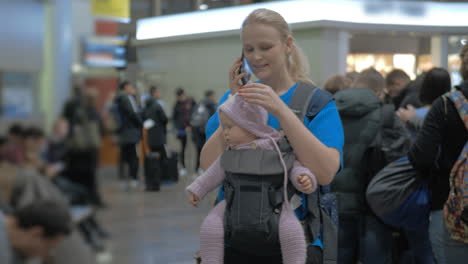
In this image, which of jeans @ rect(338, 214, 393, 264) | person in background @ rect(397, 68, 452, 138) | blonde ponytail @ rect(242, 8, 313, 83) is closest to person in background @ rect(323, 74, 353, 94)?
person in background @ rect(397, 68, 452, 138)

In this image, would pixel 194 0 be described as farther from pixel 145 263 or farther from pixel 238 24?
pixel 145 263

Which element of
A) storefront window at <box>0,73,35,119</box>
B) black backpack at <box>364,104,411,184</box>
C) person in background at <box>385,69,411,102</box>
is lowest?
black backpack at <box>364,104,411,184</box>

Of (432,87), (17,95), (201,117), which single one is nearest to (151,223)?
(17,95)

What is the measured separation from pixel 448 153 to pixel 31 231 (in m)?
2.58

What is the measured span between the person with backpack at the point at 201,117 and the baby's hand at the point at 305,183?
2.24ft

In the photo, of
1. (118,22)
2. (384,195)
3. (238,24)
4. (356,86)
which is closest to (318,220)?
(238,24)

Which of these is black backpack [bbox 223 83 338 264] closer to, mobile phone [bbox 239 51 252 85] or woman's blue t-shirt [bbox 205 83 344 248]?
woman's blue t-shirt [bbox 205 83 344 248]

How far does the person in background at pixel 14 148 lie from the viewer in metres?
0.55

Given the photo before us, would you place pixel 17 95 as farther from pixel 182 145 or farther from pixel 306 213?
pixel 182 145

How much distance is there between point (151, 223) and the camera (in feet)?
4.63

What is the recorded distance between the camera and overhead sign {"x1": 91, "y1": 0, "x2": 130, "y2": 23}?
64 cm

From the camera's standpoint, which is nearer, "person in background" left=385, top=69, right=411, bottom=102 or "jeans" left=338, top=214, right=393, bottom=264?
"jeans" left=338, top=214, right=393, bottom=264

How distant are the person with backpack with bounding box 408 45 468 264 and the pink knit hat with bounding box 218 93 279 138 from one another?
3.87 ft

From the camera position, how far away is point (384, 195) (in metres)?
3.67
